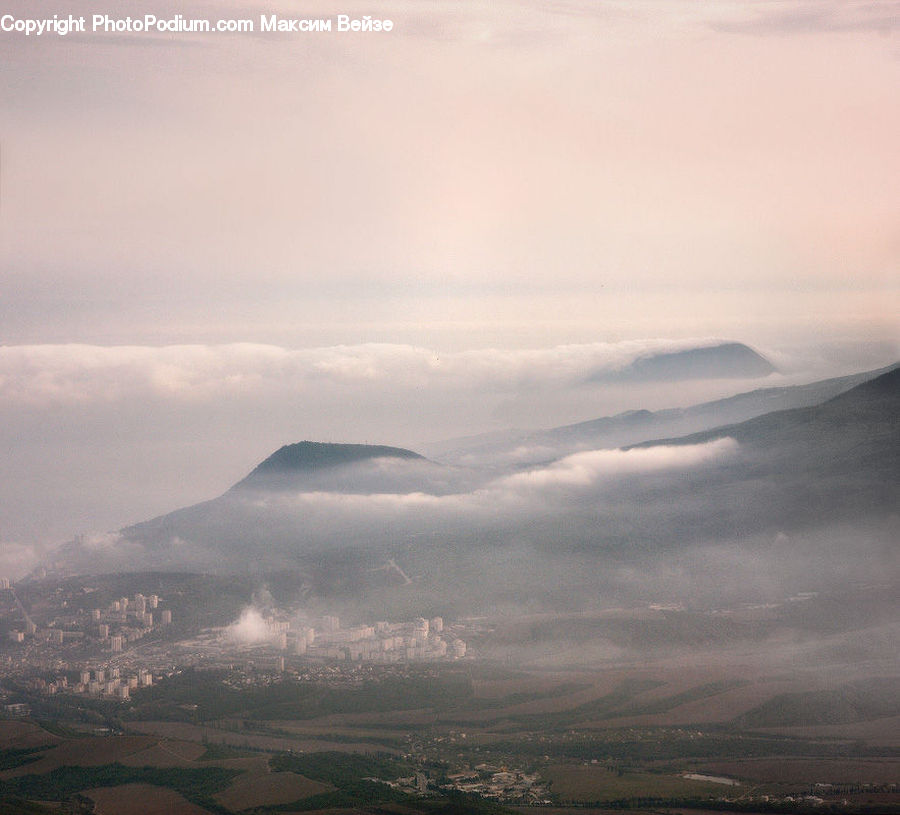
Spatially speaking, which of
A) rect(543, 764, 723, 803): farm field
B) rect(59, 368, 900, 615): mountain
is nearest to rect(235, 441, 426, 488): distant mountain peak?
rect(59, 368, 900, 615): mountain

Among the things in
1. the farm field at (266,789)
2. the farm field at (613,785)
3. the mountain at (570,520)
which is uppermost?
the mountain at (570,520)

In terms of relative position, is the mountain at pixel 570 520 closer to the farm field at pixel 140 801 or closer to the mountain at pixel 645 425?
the mountain at pixel 645 425

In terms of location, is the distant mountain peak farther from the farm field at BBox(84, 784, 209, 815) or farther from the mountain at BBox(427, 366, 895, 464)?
the farm field at BBox(84, 784, 209, 815)

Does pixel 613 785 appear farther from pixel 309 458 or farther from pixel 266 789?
pixel 309 458

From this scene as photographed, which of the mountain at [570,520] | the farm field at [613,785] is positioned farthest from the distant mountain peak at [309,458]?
the farm field at [613,785]

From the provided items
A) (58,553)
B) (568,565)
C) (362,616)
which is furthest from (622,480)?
(58,553)

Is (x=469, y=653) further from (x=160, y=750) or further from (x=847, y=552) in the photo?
(x=847, y=552)
